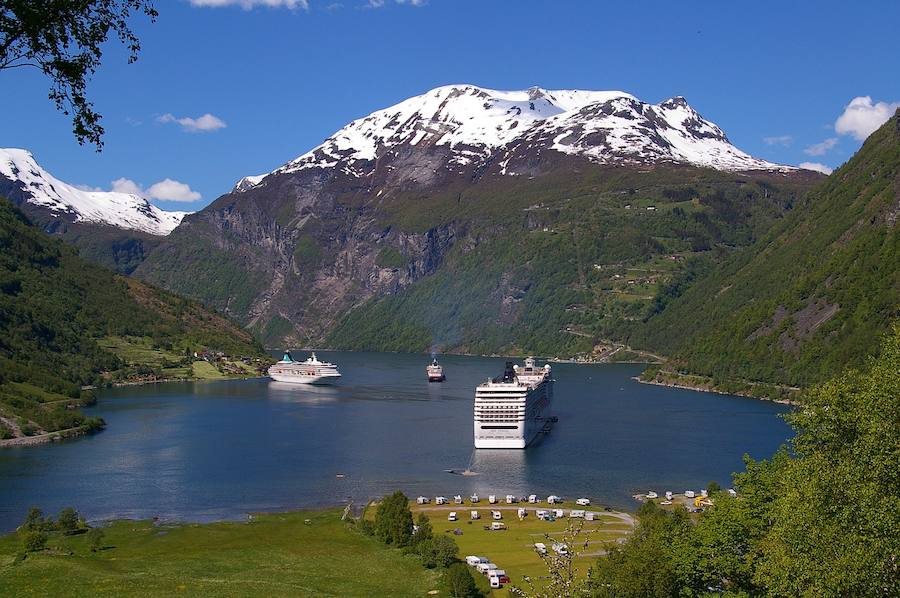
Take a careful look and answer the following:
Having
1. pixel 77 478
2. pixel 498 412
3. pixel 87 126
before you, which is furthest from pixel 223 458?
pixel 87 126

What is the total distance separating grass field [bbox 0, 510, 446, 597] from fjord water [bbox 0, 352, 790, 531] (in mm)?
8029

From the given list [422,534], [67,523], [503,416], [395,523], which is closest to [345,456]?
[503,416]

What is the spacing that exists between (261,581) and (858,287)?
158953mm

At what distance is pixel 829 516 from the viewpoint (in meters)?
30.0

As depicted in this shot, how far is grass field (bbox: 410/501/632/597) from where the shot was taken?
61578mm

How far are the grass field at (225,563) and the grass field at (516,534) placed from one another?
237 inches

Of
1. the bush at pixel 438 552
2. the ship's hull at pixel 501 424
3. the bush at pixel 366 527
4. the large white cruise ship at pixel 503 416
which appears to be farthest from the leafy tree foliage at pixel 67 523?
the large white cruise ship at pixel 503 416

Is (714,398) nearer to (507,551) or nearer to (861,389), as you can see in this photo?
(507,551)

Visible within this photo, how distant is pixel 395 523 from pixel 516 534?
9.70m

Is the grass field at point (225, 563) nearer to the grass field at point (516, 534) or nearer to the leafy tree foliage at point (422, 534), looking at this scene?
the leafy tree foliage at point (422, 534)

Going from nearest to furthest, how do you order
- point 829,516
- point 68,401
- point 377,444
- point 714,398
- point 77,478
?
1. point 829,516
2. point 77,478
3. point 377,444
4. point 68,401
5. point 714,398

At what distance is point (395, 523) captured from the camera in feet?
224

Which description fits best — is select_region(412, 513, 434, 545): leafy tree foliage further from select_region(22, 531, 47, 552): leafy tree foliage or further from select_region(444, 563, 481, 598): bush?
select_region(22, 531, 47, 552): leafy tree foliage

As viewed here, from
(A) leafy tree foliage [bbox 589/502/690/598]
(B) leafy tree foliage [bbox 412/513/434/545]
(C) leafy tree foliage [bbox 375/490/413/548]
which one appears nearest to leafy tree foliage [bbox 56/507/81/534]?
(C) leafy tree foliage [bbox 375/490/413/548]
